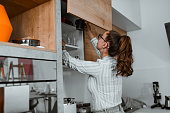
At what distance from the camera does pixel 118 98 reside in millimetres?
1479

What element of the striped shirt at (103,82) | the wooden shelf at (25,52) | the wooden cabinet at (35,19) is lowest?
the striped shirt at (103,82)

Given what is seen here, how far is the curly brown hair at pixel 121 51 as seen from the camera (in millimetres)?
1385

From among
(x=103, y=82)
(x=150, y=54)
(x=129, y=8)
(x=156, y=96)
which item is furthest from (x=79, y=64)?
(x=150, y=54)

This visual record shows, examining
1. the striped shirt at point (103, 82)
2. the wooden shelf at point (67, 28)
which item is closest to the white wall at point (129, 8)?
the wooden shelf at point (67, 28)

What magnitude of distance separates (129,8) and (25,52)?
5.62 feet

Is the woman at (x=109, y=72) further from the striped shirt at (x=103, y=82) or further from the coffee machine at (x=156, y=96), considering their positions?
the coffee machine at (x=156, y=96)

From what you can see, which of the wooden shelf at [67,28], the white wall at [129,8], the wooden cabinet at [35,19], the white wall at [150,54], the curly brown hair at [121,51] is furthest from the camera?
the white wall at [150,54]

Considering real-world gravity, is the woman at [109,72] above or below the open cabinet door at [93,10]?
below

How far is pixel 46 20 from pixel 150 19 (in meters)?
1.98

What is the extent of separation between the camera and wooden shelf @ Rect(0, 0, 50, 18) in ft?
3.74

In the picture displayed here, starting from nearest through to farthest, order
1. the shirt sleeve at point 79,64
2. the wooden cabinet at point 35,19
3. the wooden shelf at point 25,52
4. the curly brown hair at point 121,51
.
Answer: the wooden shelf at point 25,52 < the wooden cabinet at point 35,19 < the shirt sleeve at point 79,64 < the curly brown hair at point 121,51

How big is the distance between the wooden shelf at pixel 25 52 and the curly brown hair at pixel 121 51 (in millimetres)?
549

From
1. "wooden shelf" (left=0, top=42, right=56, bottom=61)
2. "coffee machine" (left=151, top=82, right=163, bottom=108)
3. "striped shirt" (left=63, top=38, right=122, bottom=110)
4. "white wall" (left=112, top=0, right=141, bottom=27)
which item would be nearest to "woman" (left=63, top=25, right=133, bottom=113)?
"striped shirt" (left=63, top=38, right=122, bottom=110)

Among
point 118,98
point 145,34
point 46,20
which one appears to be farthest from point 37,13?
point 145,34
